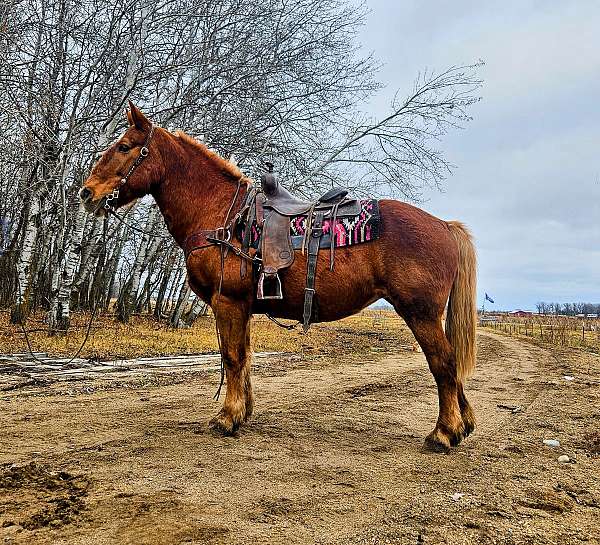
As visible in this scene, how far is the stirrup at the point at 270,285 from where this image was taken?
4.19m

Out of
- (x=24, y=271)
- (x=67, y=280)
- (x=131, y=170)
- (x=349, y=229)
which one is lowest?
(x=67, y=280)

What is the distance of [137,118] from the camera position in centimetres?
454

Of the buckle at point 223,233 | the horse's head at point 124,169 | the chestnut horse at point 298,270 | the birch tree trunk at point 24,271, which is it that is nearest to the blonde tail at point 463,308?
the chestnut horse at point 298,270

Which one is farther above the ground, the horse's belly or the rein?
the rein

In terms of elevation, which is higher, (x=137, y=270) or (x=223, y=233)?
(x=137, y=270)

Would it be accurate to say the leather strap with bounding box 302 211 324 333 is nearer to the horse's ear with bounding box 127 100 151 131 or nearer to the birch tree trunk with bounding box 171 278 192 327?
the horse's ear with bounding box 127 100 151 131

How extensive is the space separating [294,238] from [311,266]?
309 millimetres

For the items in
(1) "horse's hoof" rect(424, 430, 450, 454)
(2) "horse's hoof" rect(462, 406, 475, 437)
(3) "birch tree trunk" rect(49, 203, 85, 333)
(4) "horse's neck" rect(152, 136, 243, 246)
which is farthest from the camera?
(3) "birch tree trunk" rect(49, 203, 85, 333)

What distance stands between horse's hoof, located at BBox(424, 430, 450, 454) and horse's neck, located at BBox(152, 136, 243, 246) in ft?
9.21

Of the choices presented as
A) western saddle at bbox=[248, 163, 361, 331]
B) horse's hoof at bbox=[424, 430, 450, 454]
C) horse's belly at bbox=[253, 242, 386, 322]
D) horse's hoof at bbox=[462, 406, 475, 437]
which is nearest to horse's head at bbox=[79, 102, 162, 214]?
western saddle at bbox=[248, 163, 361, 331]

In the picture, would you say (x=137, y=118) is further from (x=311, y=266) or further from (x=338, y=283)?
(x=338, y=283)

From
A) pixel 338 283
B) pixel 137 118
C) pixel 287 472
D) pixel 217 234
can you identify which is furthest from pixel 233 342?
pixel 137 118

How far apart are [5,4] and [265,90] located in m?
6.76

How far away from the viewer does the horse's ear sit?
4.50 meters
